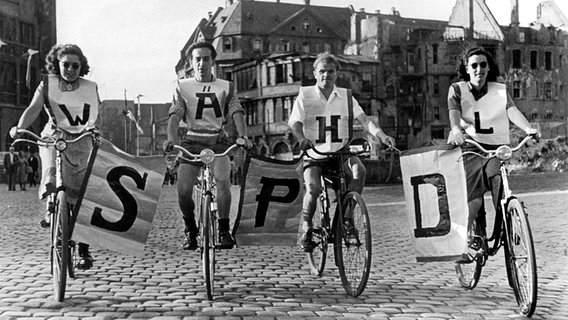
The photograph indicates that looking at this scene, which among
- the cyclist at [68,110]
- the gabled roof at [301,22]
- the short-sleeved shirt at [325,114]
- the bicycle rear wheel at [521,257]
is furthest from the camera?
the gabled roof at [301,22]

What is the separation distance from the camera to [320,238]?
701cm

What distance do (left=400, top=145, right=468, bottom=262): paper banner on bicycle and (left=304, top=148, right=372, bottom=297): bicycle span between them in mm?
513

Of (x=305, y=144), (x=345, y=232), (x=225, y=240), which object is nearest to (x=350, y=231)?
(x=345, y=232)

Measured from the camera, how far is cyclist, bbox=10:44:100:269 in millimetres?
6632

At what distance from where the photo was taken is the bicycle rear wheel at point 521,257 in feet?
16.9

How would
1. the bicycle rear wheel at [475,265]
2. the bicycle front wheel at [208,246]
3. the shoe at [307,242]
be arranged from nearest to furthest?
1. the bicycle front wheel at [208,246]
2. the bicycle rear wheel at [475,265]
3. the shoe at [307,242]

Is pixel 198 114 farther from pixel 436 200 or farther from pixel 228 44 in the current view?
pixel 228 44

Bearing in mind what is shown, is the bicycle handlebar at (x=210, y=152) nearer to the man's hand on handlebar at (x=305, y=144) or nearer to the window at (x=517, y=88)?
the man's hand on handlebar at (x=305, y=144)

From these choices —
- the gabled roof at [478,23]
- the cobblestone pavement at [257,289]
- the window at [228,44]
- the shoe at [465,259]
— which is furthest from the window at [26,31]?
the window at [228,44]

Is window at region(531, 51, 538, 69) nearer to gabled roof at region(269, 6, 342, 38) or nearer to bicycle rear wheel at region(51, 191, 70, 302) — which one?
gabled roof at region(269, 6, 342, 38)

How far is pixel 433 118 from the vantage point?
54375 mm

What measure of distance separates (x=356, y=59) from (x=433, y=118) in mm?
7032

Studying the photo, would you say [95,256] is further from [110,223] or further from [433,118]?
[433,118]

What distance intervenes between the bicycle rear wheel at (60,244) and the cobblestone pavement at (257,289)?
0.13 metres
